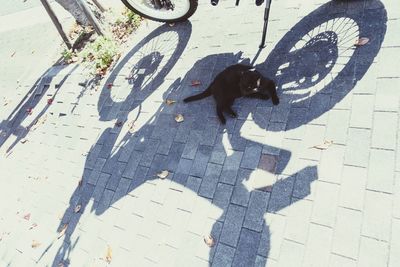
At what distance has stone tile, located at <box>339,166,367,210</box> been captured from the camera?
2.92m

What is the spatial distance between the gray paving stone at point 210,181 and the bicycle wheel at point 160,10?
2868 mm

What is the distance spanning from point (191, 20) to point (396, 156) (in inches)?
155

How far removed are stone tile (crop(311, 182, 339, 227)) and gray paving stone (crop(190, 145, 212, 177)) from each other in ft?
4.27

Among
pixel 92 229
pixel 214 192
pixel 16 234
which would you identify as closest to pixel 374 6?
pixel 214 192

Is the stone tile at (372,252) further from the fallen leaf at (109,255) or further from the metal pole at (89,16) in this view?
the metal pole at (89,16)

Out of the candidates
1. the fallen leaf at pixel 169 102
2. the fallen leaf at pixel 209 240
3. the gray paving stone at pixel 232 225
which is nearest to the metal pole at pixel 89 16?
the fallen leaf at pixel 169 102

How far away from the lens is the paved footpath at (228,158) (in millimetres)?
2996

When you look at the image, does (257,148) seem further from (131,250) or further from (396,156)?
(131,250)

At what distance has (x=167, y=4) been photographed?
17.1 feet

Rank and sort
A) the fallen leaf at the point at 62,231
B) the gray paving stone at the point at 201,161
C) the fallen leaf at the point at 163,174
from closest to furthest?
1. the gray paving stone at the point at 201,161
2. the fallen leaf at the point at 163,174
3. the fallen leaf at the point at 62,231

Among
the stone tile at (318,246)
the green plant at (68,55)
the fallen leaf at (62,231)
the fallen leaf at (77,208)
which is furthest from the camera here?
the green plant at (68,55)

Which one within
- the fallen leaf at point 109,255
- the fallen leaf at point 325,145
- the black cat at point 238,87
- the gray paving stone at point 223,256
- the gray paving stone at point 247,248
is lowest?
the fallen leaf at point 109,255

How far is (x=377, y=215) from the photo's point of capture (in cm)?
278

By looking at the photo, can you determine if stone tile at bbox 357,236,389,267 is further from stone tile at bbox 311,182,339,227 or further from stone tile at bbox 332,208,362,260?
stone tile at bbox 311,182,339,227
